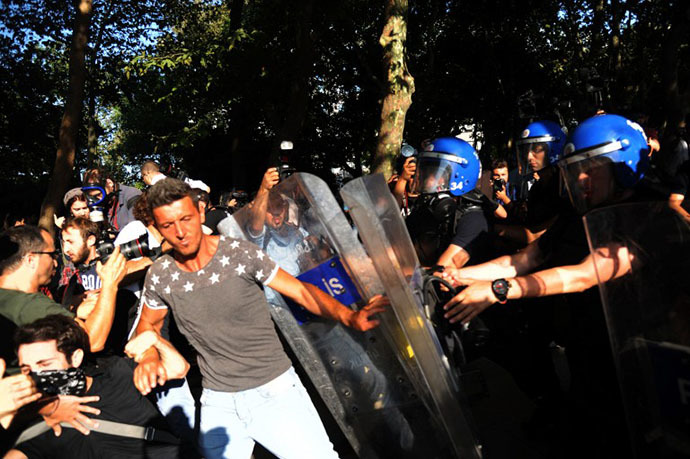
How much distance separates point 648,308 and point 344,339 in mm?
1240

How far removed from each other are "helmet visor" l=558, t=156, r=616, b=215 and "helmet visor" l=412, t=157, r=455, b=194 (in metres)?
1.00

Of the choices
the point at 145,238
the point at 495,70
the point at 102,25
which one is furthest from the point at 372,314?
the point at 495,70

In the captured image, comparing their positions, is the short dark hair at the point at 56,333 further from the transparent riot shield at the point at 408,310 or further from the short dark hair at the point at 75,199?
the short dark hair at the point at 75,199

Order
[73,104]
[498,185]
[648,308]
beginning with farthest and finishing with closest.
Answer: [73,104]
[498,185]
[648,308]

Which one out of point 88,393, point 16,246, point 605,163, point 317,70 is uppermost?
point 317,70

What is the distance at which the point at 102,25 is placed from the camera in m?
12.8

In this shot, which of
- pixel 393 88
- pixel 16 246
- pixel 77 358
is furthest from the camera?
pixel 393 88

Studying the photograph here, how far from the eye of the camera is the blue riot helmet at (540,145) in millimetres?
3967

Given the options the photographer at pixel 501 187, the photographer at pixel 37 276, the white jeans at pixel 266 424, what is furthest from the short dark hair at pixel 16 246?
the photographer at pixel 501 187

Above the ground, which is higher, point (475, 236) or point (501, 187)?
point (501, 187)

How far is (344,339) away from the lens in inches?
89.5

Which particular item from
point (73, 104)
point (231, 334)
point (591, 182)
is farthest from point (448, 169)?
point (73, 104)

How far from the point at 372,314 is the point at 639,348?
940 mm

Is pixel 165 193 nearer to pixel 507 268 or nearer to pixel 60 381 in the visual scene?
pixel 60 381
